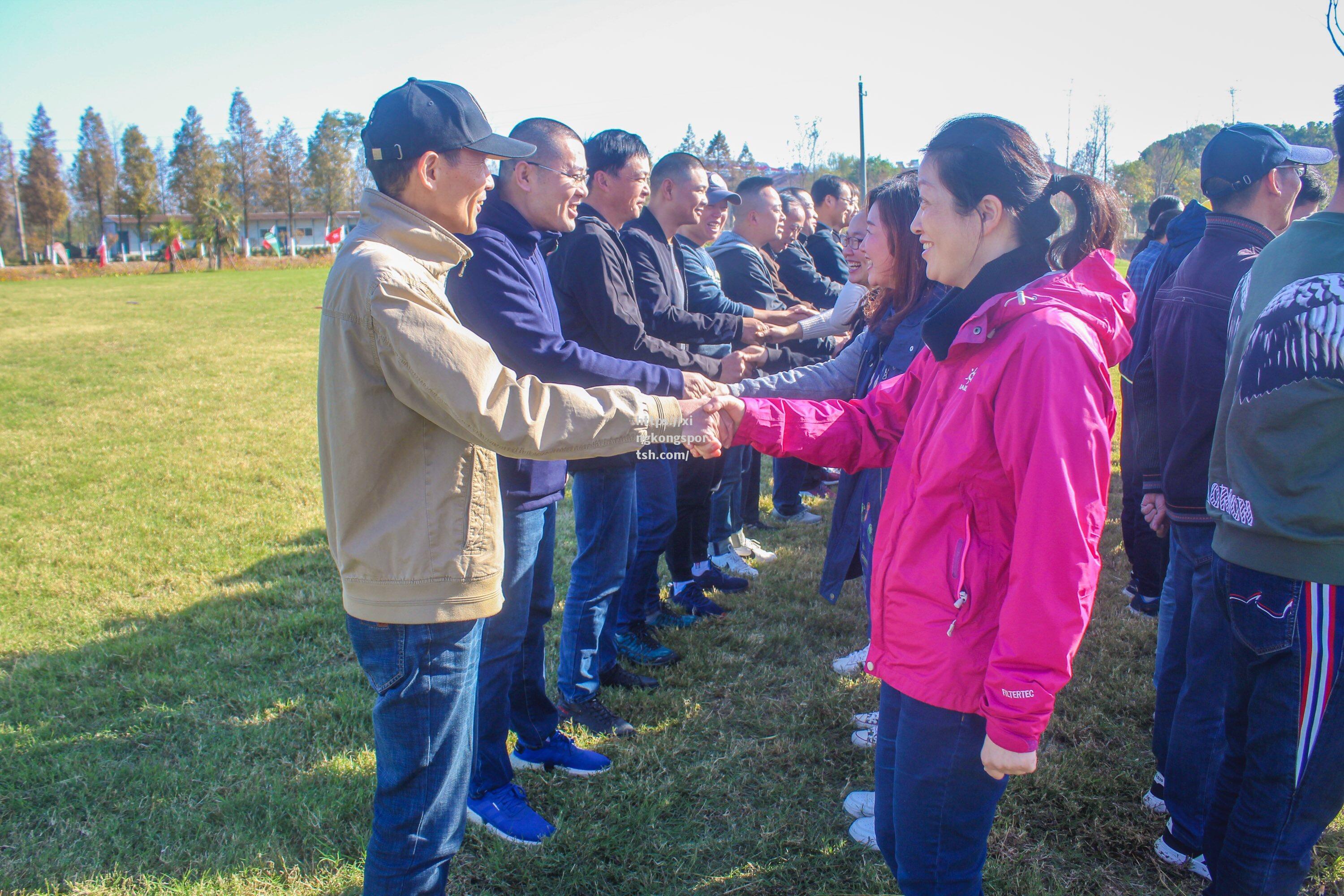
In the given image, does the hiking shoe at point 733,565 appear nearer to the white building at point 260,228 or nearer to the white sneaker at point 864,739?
the white sneaker at point 864,739

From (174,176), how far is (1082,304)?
8381 centimetres

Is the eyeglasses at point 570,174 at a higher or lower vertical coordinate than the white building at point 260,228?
lower

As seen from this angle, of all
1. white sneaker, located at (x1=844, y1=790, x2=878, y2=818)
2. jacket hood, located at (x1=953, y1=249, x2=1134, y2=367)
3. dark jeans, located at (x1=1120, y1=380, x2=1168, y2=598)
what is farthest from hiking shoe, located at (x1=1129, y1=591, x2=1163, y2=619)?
jacket hood, located at (x1=953, y1=249, x2=1134, y2=367)

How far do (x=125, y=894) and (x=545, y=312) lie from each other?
7.93ft

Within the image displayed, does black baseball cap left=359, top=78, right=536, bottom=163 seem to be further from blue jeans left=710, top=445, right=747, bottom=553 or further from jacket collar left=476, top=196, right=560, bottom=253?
blue jeans left=710, top=445, right=747, bottom=553

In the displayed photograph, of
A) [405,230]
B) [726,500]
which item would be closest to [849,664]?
[726,500]

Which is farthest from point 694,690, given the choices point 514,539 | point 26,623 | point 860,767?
point 26,623

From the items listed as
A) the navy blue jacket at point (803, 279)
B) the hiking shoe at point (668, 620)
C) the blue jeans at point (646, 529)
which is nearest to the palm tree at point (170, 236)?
the navy blue jacket at point (803, 279)

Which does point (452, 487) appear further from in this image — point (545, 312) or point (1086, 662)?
point (1086, 662)

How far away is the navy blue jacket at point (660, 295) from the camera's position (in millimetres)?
4266

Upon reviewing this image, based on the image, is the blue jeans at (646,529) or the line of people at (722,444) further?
the blue jeans at (646,529)

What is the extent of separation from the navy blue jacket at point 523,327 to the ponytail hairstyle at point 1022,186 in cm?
132

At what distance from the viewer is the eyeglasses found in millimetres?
3092

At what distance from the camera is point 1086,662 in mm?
4254
